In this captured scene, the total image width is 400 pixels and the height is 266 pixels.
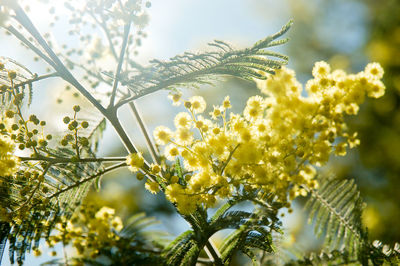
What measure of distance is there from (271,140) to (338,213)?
74 centimetres

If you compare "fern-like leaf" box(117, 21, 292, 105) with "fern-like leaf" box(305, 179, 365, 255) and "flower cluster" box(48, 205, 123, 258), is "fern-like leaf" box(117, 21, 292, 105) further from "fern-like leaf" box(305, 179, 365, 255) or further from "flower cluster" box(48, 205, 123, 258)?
"flower cluster" box(48, 205, 123, 258)

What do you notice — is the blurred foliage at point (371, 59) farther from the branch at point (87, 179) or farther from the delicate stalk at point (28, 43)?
the delicate stalk at point (28, 43)

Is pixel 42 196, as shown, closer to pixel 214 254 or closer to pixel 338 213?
pixel 214 254

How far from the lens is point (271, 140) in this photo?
1418mm

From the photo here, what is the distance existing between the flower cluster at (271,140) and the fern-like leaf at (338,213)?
276mm

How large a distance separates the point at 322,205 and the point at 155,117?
417 centimetres

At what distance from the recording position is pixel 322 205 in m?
1.84

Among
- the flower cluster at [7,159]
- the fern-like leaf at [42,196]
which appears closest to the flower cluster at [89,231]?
the fern-like leaf at [42,196]

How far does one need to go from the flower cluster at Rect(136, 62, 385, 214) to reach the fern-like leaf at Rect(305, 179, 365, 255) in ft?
0.90

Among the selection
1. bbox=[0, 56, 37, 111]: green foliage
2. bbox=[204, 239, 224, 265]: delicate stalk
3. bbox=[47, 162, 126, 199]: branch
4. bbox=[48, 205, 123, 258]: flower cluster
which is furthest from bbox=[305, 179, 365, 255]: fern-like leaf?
bbox=[0, 56, 37, 111]: green foliage

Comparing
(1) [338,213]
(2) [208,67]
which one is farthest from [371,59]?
(2) [208,67]

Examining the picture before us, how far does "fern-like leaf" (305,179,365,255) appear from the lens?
5.58 feet

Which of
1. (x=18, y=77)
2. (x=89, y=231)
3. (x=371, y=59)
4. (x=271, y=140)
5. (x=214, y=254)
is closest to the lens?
(x=271, y=140)

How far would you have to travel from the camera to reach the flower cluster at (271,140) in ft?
4.57
